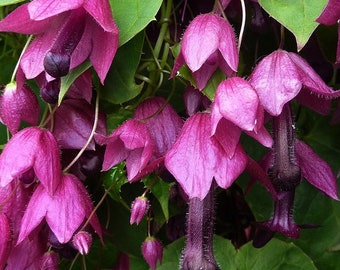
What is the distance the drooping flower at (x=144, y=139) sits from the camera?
714mm

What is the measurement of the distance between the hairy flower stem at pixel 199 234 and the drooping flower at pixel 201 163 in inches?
1.6

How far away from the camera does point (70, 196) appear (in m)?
0.73

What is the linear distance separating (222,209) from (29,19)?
510mm

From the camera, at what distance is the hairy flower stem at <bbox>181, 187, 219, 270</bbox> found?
679 mm

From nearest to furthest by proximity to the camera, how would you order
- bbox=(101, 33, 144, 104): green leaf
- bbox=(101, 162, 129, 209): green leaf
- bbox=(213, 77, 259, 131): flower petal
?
1. bbox=(213, 77, 259, 131): flower petal
2. bbox=(101, 33, 144, 104): green leaf
3. bbox=(101, 162, 129, 209): green leaf

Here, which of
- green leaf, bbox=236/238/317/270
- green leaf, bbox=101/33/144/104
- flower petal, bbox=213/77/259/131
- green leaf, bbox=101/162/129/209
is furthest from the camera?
green leaf, bbox=236/238/317/270

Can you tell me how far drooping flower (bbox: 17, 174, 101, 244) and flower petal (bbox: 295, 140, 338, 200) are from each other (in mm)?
249

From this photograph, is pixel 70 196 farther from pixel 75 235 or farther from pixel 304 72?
pixel 304 72

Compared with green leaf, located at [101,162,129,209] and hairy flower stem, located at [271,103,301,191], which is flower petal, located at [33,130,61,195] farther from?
hairy flower stem, located at [271,103,301,191]

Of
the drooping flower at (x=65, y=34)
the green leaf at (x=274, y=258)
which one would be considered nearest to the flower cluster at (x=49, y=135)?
the drooping flower at (x=65, y=34)

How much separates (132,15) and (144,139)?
0.13m

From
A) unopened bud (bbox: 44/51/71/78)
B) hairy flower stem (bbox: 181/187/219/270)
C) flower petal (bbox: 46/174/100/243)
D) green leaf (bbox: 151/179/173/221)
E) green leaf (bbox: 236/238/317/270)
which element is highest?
unopened bud (bbox: 44/51/71/78)

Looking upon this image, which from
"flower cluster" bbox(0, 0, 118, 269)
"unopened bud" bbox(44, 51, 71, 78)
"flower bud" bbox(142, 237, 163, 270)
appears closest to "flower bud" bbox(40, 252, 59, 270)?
"flower cluster" bbox(0, 0, 118, 269)

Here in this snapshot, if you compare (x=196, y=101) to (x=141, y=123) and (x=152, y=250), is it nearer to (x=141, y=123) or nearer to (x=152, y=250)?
(x=141, y=123)
